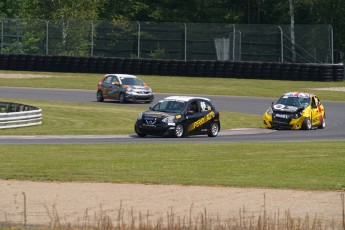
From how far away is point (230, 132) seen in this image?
1454 inches

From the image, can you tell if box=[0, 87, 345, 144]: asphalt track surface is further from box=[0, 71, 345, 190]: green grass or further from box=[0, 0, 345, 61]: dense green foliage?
box=[0, 0, 345, 61]: dense green foliage

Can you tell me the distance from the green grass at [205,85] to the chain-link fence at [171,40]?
3.53 metres

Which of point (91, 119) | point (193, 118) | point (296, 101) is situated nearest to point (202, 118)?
point (193, 118)

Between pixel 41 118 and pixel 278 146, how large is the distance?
38.4 feet

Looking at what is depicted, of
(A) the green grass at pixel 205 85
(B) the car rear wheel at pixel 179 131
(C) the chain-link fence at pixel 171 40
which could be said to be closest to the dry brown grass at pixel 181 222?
(B) the car rear wheel at pixel 179 131

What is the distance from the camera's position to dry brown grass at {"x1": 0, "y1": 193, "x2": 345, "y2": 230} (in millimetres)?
15125

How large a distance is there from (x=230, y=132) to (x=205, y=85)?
23.1 metres

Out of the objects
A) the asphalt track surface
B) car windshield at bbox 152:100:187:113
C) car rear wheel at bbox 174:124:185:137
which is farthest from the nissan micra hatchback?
car rear wheel at bbox 174:124:185:137

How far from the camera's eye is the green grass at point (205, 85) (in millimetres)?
56531

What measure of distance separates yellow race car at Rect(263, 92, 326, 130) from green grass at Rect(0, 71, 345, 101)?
14.9 m

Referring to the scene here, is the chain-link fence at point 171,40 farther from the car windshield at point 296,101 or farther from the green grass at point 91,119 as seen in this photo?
the car windshield at point 296,101

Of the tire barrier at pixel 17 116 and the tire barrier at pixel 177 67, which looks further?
the tire barrier at pixel 177 67

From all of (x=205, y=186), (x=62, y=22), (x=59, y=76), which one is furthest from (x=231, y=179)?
(x=62, y=22)

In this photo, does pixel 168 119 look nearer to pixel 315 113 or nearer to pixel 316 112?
pixel 315 113
